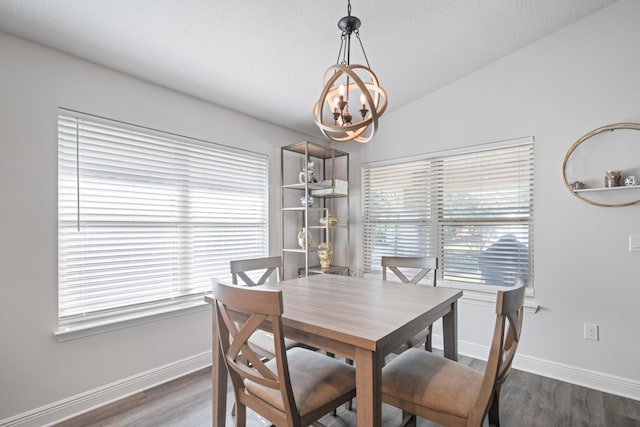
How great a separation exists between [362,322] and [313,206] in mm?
2479

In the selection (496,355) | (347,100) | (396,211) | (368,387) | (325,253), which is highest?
(347,100)

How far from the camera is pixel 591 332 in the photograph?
2.38 metres

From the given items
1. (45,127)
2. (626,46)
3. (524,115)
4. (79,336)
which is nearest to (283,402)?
(79,336)

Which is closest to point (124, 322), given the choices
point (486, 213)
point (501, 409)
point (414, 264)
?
point (414, 264)

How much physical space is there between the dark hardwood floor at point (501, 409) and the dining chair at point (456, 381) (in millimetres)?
600

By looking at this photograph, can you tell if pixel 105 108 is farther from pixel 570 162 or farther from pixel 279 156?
pixel 570 162

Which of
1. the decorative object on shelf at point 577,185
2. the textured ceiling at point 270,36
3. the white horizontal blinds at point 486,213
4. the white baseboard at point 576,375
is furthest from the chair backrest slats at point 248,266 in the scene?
the decorative object on shelf at point 577,185

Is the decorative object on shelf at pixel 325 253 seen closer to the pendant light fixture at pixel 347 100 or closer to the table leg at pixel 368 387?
the pendant light fixture at pixel 347 100

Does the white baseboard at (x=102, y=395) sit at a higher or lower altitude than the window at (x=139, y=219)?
lower

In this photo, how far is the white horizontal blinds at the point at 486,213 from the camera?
2.75m

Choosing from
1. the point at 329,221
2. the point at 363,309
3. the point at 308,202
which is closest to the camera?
the point at 363,309

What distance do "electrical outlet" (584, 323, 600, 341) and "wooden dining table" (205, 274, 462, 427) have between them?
4.30ft

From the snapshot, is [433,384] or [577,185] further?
[577,185]

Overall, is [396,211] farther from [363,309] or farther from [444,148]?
[363,309]
